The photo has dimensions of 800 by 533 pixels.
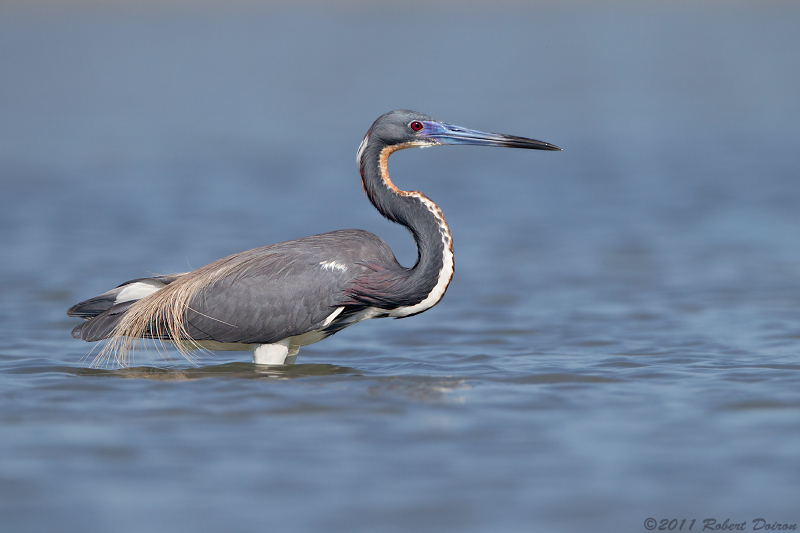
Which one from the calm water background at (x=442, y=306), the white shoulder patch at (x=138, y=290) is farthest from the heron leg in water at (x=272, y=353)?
the white shoulder patch at (x=138, y=290)

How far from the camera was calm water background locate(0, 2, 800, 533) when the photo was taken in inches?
245

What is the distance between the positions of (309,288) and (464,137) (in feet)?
5.92

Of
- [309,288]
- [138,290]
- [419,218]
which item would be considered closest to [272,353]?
[309,288]

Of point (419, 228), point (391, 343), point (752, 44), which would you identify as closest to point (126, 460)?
point (419, 228)

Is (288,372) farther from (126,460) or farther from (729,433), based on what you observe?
(729,433)

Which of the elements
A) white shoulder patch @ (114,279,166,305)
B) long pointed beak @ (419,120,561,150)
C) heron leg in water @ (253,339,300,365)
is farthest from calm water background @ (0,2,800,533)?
long pointed beak @ (419,120,561,150)

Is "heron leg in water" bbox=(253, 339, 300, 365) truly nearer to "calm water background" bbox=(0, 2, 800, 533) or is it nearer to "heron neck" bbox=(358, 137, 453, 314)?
"calm water background" bbox=(0, 2, 800, 533)

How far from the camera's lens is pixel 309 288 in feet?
29.6

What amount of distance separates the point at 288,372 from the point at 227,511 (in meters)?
3.28

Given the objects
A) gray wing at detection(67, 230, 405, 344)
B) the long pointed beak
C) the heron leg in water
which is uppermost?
the long pointed beak

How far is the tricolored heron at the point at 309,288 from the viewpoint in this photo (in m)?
8.98

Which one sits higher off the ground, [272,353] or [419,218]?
[419,218]

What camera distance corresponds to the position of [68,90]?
115 ft

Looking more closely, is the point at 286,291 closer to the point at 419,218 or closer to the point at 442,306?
the point at 419,218
